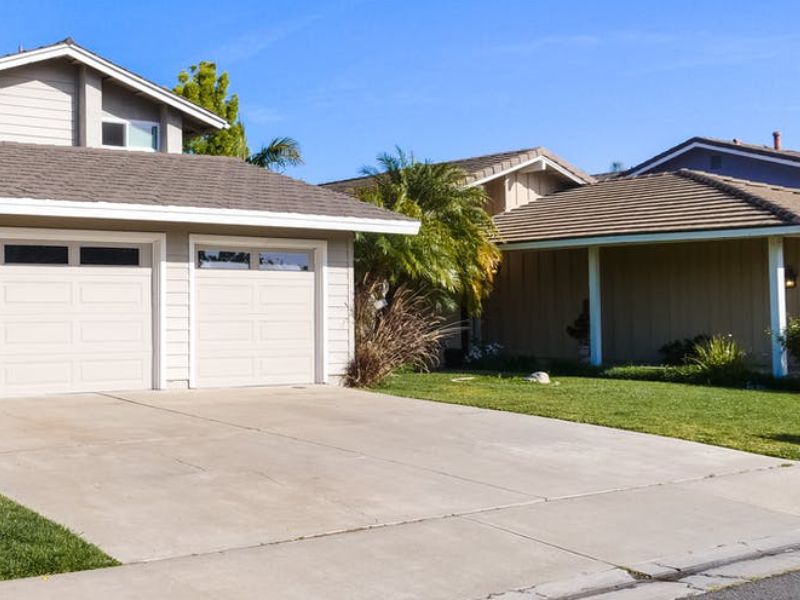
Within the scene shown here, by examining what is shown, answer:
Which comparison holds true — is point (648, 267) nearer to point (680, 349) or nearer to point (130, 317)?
point (680, 349)

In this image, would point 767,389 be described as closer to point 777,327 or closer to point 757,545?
point 777,327

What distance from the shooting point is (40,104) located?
1847cm

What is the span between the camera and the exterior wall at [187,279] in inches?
578

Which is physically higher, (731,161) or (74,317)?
(731,161)

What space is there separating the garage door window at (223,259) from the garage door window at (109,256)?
40.4 inches

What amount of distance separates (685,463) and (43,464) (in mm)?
6081

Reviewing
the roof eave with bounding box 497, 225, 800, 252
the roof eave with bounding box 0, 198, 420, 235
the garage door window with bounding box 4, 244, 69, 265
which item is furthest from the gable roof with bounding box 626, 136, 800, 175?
the garage door window with bounding box 4, 244, 69, 265

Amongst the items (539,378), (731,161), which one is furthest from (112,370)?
(731,161)

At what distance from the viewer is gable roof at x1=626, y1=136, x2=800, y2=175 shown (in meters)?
28.8

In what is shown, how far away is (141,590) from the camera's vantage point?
18.6ft

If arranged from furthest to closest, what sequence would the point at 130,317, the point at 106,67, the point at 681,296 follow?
the point at 681,296 < the point at 106,67 < the point at 130,317

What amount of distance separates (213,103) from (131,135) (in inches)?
461

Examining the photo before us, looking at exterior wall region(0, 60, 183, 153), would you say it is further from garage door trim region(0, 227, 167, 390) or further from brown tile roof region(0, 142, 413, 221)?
garage door trim region(0, 227, 167, 390)

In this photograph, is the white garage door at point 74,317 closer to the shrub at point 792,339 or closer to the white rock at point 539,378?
the white rock at point 539,378
